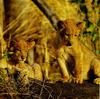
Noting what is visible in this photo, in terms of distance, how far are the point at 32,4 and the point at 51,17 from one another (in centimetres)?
35

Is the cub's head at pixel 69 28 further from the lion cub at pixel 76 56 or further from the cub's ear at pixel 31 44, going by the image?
the cub's ear at pixel 31 44

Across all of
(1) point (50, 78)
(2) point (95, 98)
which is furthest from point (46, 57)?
(2) point (95, 98)

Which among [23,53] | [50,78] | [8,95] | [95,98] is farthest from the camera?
[50,78]

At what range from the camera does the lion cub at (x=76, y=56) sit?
390 inches

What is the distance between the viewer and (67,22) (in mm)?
9969

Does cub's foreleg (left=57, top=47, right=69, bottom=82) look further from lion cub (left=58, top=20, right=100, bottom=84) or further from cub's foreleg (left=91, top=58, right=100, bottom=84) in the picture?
cub's foreleg (left=91, top=58, right=100, bottom=84)

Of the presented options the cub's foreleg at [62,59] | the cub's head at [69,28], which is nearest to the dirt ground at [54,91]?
the cub's foreleg at [62,59]

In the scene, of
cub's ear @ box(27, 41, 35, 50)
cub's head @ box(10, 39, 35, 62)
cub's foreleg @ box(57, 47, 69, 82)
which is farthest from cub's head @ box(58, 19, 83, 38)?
cub's head @ box(10, 39, 35, 62)

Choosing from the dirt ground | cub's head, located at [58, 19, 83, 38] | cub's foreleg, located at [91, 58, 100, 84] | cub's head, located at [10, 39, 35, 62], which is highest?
cub's head, located at [58, 19, 83, 38]

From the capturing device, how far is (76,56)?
10.3m

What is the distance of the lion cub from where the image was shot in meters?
9.91

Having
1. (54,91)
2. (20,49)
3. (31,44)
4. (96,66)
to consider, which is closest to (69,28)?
(31,44)

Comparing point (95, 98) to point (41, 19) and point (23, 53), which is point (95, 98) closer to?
point (23, 53)

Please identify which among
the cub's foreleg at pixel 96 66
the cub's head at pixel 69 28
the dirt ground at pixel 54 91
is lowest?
the dirt ground at pixel 54 91
